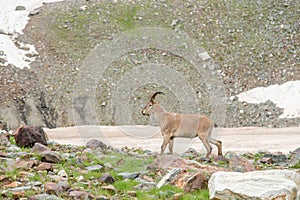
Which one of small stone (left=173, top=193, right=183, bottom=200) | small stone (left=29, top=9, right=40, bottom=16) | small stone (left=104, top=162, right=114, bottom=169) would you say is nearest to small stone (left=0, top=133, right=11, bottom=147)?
small stone (left=104, top=162, right=114, bottom=169)

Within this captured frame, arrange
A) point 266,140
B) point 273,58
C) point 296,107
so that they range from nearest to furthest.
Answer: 1. point 266,140
2. point 296,107
3. point 273,58

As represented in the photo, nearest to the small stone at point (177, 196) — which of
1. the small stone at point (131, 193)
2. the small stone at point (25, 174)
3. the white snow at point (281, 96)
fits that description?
the small stone at point (131, 193)

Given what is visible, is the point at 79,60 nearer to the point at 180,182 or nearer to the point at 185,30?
the point at 185,30

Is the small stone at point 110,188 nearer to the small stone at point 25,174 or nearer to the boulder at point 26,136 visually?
the small stone at point 25,174

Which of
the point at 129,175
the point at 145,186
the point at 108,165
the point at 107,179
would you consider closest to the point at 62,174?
the point at 107,179

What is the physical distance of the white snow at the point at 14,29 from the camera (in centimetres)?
5328

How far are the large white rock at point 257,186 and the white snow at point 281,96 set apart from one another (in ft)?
112

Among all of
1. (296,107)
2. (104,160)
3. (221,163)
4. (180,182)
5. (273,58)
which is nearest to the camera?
(180,182)

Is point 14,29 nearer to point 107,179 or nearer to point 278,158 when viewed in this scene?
point 278,158

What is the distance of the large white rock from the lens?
37.2ft

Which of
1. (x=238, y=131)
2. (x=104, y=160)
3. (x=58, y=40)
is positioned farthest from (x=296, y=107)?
(x=104, y=160)

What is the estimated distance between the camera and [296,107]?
1821 inches

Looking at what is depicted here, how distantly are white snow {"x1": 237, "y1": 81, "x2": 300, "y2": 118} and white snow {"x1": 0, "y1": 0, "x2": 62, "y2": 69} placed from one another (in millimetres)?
22130

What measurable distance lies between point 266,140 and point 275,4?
30125mm
